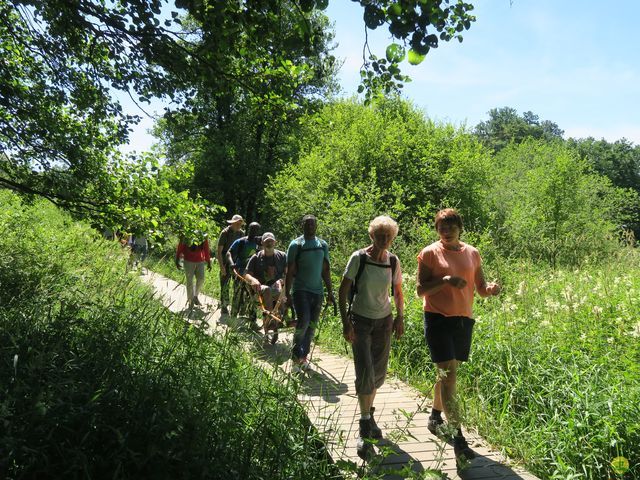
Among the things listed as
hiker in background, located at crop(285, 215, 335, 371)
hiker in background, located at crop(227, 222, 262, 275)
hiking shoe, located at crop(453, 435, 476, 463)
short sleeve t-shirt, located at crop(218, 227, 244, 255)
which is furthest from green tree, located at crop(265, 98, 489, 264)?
hiking shoe, located at crop(453, 435, 476, 463)

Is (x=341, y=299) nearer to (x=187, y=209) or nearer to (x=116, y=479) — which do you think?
(x=116, y=479)

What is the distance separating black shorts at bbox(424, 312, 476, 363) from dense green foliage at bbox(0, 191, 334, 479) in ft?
4.38

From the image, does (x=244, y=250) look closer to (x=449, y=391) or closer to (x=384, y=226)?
(x=384, y=226)

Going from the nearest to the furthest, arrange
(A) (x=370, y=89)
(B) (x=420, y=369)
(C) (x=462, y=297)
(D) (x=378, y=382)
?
1. (C) (x=462, y=297)
2. (D) (x=378, y=382)
3. (A) (x=370, y=89)
4. (B) (x=420, y=369)

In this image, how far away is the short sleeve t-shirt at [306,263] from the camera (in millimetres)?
6066

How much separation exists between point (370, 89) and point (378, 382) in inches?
110

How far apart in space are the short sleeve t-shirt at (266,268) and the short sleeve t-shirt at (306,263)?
158cm

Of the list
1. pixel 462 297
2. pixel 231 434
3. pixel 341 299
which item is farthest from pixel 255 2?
pixel 231 434

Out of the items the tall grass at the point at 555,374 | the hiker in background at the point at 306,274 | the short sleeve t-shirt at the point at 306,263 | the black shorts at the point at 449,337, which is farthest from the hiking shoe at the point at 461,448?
the short sleeve t-shirt at the point at 306,263

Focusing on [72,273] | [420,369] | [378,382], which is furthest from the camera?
[72,273]

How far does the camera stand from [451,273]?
410cm

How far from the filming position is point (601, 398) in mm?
4258

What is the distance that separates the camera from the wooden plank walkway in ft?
11.6

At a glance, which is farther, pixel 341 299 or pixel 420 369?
pixel 420 369
